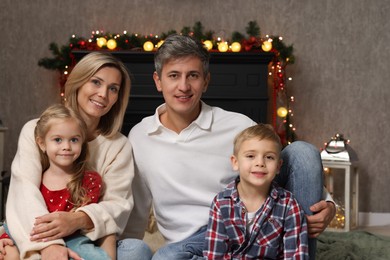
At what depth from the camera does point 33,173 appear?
197 centimetres

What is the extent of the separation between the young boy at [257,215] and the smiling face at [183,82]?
25 cm

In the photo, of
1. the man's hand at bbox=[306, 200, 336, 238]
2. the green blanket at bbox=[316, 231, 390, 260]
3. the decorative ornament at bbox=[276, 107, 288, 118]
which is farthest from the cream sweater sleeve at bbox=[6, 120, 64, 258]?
the decorative ornament at bbox=[276, 107, 288, 118]

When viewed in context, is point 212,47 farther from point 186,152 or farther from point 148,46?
point 186,152

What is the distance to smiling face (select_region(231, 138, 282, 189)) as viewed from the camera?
6.35 feet

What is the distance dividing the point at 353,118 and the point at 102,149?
3.14 metres

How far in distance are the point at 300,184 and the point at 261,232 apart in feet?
0.71

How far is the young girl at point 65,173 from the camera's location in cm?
195

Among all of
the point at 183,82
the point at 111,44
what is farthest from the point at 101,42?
the point at 183,82

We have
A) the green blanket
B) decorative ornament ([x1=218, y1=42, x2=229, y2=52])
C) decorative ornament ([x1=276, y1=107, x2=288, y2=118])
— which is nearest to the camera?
the green blanket

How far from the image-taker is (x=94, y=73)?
84.0 inches

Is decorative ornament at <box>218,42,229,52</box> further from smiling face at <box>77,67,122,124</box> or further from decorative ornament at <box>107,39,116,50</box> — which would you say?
smiling face at <box>77,67,122,124</box>

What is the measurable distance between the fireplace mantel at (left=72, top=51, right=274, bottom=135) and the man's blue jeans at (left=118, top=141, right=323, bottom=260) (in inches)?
94.9

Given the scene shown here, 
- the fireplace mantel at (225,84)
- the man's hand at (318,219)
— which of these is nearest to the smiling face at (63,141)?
the man's hand at (318,219)

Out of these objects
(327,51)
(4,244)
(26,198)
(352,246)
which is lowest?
(352,246)
